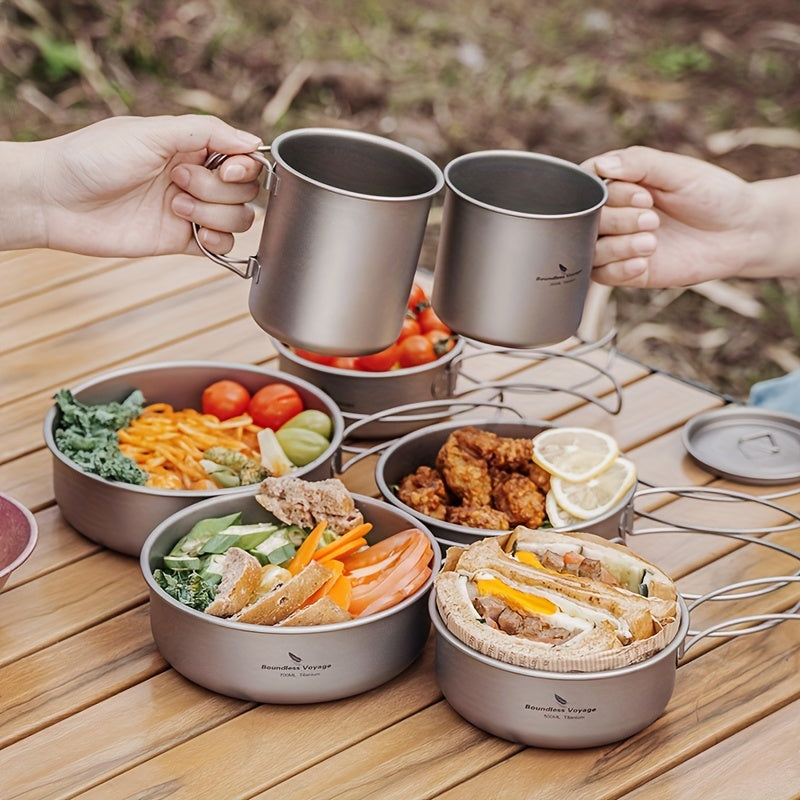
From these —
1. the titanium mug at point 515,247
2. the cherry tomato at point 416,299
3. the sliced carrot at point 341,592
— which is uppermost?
the titanium mug at point 515,247

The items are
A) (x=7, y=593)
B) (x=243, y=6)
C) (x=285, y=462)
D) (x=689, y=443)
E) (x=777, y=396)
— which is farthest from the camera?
(x=243, y=6)

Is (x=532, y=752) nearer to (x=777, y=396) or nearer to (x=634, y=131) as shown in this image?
(x=777, y=396)

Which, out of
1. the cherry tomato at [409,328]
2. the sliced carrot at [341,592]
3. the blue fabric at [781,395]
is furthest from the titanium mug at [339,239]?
the blue fabric at [781,395]

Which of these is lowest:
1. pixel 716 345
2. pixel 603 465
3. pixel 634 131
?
pixel 716 345

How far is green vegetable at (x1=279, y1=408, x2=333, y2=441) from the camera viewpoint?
1.85 meters

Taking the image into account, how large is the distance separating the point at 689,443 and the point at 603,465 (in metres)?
0.40

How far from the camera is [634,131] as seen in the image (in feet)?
14.4

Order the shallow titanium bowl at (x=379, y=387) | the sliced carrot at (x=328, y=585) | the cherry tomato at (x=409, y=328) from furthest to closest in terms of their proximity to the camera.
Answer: the cherry tomato at (x=409, y=328) < the shallow titanium bowl at (x=379, y=387) < the sliced carrot at (x=328, y=585)

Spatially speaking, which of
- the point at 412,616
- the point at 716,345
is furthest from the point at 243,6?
the point at 412,616

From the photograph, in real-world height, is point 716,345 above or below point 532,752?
below

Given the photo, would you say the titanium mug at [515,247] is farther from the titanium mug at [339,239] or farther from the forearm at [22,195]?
the forearm at [22,195]

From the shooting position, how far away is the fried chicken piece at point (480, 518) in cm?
167

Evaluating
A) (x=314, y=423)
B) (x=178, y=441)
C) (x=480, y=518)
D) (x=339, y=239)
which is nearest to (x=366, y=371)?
(x=314, y=423)

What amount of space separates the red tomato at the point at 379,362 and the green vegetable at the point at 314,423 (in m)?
0.22
